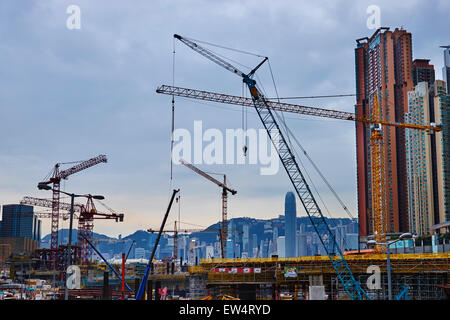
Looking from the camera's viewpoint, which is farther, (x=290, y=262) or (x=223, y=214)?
(x=223, y=214)

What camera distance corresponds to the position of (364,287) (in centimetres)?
A: 10012

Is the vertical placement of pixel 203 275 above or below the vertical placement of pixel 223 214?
below

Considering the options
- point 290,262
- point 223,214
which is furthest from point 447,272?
point 223,214

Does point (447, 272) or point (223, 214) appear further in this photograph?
point (223, 214)

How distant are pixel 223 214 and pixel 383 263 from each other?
10090 centimetres
